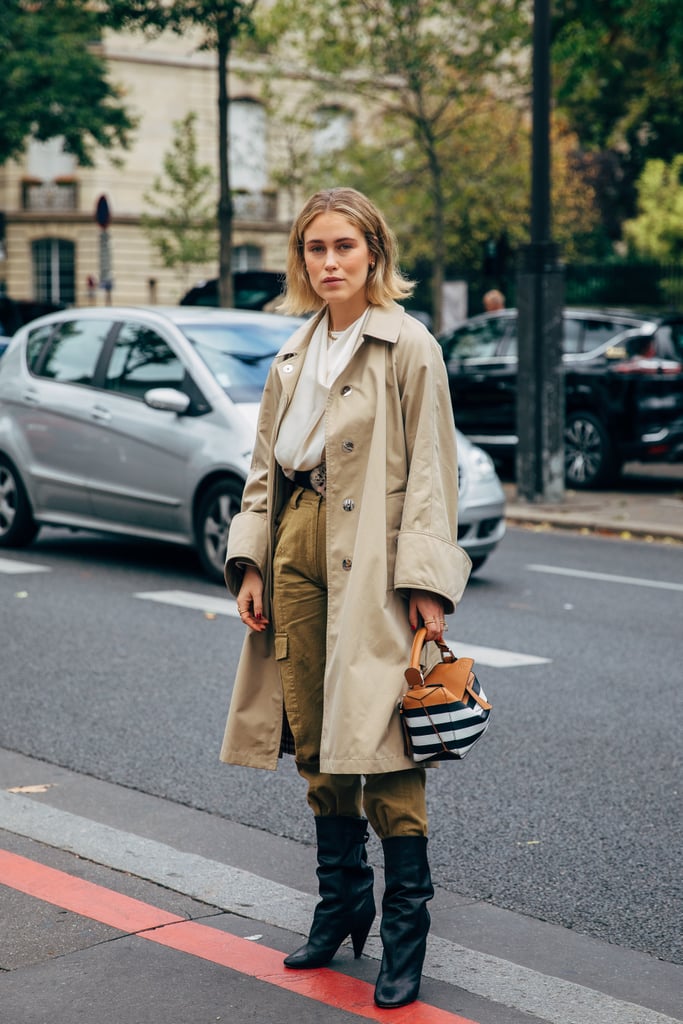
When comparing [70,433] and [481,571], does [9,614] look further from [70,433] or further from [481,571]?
[481,571]

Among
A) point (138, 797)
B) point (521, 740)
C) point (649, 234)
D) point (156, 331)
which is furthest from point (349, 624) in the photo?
point (649, 234)

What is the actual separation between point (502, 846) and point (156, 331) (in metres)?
6.05

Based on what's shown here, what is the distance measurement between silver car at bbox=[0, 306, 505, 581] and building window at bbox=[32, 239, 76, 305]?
3842 centimetres

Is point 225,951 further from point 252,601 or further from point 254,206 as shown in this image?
point 254,206

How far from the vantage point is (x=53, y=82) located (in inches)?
1161

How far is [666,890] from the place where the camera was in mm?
4316

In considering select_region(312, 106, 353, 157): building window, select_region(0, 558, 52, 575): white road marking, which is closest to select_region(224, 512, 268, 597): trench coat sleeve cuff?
select_region(0, 558, 52, 575): white road marking

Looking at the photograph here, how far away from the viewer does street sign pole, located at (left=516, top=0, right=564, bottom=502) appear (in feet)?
46.6

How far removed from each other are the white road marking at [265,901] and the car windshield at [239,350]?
482 cm

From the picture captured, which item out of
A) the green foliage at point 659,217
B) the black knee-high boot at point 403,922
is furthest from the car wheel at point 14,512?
the green foliage at point 659,217

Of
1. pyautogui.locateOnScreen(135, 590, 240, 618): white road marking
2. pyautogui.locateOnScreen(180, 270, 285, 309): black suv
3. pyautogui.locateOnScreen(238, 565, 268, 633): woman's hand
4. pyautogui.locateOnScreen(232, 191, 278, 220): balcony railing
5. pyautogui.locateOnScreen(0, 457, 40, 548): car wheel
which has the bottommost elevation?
pyautogui.locateOnScreen(135, 590, 240, 618): white road marking

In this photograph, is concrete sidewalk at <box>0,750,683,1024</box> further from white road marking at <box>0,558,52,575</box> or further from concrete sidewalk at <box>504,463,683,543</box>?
concrete sidewalk at <box>504,463,683,543</box>

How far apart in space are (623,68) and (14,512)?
1802 cm

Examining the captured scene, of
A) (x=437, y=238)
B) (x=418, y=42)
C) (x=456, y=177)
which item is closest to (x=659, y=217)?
(x=456, y=177)
